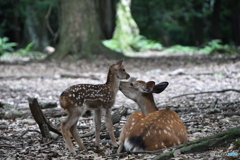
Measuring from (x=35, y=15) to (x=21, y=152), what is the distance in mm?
23731

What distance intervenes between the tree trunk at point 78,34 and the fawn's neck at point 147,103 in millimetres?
10324

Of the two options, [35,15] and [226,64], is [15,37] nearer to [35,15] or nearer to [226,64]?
[35,15]

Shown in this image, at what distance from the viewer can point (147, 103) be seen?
6176 mm

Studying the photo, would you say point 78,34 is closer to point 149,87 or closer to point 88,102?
point 149,87

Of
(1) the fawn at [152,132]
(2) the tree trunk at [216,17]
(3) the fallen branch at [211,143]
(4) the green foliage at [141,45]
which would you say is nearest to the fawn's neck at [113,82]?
(1) the fawn at [152,132]

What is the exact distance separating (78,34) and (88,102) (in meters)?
11.4

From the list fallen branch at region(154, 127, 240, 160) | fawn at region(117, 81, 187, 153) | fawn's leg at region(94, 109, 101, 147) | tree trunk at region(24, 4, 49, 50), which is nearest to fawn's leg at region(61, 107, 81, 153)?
fawn's leg at region(94, 109, 101, 147)

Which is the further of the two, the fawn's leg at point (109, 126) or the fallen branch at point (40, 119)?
the fawn's leg at point (109, 126)

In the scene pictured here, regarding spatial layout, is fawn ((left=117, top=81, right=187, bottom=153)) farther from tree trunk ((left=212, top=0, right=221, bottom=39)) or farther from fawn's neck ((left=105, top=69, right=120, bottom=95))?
tree trunk ((left=212, top=0, right=221, bottom=39))

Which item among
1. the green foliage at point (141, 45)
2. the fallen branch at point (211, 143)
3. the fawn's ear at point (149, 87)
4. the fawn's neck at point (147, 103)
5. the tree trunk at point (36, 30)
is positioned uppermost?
the tree trunk at point (36, 30)

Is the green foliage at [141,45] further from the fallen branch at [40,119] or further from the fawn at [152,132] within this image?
the fawn at [152,132]

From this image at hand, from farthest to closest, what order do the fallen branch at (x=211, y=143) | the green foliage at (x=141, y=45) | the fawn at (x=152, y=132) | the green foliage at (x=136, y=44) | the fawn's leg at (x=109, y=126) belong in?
the green foliage at (x=141, y=45) < the green foliage at (x=136, y=44) < the fawn's leg at (x=109, y=126) < the fawn at (x=152, y=132) < the fallen branch at (x=211, y=143)

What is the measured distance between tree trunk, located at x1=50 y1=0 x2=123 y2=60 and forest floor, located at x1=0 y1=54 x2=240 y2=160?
0.65 meters

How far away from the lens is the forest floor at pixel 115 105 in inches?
209
